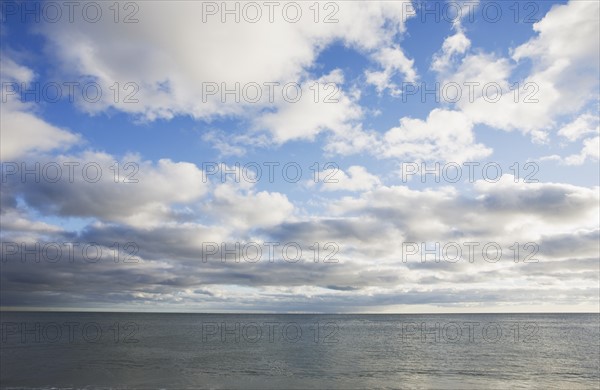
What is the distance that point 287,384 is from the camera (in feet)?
152

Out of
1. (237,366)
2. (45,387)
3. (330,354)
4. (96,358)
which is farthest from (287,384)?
(96,358)

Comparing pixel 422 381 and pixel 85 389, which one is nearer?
pixel 85 389

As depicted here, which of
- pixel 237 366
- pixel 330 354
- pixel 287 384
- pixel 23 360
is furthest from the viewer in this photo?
pixel 330 354

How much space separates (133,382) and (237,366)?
16.1m

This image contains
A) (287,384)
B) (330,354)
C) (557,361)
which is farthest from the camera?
(330,354)

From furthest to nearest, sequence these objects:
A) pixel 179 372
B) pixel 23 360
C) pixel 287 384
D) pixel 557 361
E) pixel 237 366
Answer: pixel 557 361, pixel 23 360, pixel 237 366, pixel 179 372, pixel 287 384

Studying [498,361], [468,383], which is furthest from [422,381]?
[498,361]

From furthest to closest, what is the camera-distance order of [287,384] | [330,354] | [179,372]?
[330,354] < [179,372] < [287,384]

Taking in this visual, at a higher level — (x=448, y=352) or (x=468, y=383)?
(x=468, y=383)

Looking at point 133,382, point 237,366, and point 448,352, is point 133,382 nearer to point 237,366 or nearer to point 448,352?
point 237,366

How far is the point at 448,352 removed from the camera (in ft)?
262

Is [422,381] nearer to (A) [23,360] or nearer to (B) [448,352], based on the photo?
(B) [448,352]

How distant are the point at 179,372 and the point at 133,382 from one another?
741cm

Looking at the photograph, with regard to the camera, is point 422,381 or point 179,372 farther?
point 179,372
